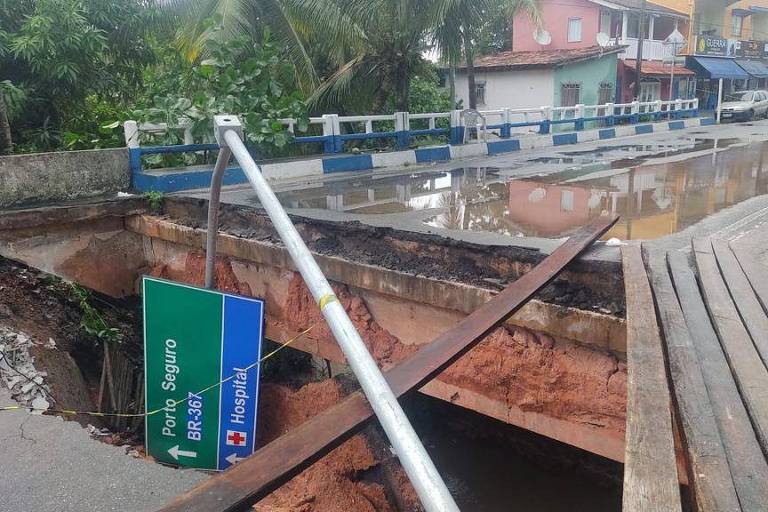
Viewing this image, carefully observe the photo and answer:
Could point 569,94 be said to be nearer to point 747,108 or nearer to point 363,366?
point 747,108

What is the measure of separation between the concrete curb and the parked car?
946 cm

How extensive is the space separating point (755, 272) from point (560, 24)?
2648 centimetres

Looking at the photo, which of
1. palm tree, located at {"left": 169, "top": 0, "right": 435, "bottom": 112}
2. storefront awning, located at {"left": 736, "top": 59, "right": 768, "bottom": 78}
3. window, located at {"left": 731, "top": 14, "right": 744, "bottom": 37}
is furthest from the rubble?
window, located at {"left": 731, "top": 14, "right": 744, "bottom": 37}

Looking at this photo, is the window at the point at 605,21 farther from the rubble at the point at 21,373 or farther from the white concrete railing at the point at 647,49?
the rubble at the point at 21,373

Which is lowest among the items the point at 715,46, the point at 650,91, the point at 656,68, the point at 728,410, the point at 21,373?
the point at 21,373

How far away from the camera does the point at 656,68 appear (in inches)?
1107

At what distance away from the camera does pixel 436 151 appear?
11.7m

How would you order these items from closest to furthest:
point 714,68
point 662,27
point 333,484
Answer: point 333,484, point 714,68, point 662,27

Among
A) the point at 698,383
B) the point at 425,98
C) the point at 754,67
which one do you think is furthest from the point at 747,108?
the point at 698,383

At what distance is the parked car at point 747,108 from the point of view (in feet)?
81.1

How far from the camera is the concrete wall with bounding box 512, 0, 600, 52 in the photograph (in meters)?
26.5

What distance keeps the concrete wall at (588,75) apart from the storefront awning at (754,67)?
12381mm

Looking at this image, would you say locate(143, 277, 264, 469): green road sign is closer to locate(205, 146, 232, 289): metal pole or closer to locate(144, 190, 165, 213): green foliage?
locate(205, 146, 232, 289): metal pole

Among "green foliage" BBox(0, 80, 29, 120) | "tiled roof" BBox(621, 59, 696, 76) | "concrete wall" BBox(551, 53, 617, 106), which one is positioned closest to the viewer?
"green foliage" BBox(0, 80, 29, 120)
